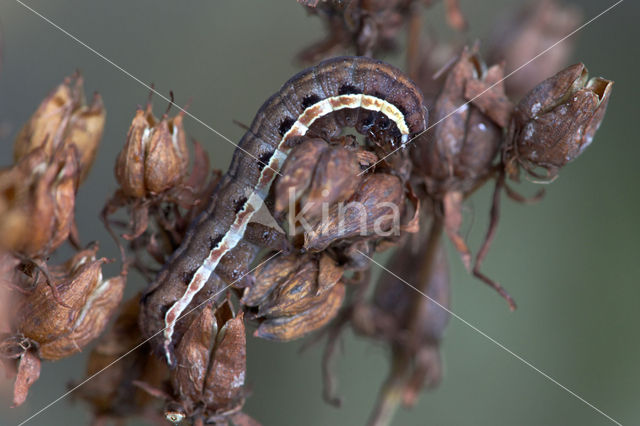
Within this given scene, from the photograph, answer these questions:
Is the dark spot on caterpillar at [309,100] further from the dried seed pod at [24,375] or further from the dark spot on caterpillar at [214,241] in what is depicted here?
the dried seed pod at [24,375]

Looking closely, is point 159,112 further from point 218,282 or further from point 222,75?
point 218,282

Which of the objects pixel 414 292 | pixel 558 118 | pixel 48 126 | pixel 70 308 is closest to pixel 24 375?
pixel 70 308

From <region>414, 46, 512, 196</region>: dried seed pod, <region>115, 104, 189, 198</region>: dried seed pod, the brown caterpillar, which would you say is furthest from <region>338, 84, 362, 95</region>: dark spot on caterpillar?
<region>115, 104, 189, 198</region>: dried seed pod

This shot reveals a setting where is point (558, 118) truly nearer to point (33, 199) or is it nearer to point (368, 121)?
point (368, 121)

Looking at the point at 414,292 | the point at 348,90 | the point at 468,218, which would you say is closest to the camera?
the point at 348,90

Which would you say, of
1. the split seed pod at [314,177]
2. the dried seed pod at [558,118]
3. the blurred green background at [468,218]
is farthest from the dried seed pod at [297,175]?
the blurred green background at [468,218]
